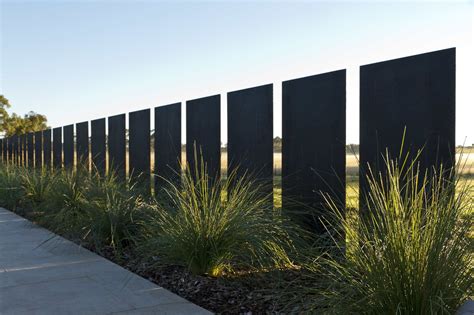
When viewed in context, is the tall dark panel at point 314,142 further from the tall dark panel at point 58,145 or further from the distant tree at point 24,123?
the distant tree at point 24,123

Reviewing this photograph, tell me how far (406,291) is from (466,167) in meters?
0.80

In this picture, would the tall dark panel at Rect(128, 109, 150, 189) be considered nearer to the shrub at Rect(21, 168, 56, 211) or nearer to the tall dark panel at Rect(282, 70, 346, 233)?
the shrub at Rect(21, 168, 56, 211)

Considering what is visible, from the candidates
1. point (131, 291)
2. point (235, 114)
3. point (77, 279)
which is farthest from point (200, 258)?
point (235, 114)

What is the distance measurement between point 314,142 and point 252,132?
3.27 ft

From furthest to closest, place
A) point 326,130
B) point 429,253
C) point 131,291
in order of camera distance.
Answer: point 326,130, point 131,291, point 429,253

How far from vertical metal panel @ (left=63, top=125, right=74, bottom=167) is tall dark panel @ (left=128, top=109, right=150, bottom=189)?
3.01 meters

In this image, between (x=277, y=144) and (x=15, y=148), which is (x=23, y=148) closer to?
(x=15, y=148)

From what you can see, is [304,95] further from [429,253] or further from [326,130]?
[429,253]

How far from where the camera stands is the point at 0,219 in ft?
23.8

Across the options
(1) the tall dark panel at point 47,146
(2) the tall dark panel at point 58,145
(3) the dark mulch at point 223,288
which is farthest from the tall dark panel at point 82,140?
(3) the dark mulch at point 223,288

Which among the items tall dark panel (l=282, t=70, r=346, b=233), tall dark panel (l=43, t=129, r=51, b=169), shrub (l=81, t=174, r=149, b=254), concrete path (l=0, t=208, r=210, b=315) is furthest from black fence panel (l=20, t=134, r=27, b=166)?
tall dark panel (l=282, t=70, r=346, b=233)

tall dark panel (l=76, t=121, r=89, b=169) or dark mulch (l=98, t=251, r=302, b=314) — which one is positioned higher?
tall dark panel (l=76, t=121, r=89, b=169)

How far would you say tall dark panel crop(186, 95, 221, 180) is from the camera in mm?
6094

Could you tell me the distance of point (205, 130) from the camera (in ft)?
21.0
